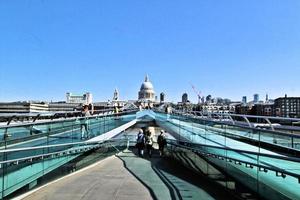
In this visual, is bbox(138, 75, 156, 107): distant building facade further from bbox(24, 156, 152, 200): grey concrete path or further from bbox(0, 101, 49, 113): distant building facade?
bbox(24, 156, 152, 200): grey concrete path

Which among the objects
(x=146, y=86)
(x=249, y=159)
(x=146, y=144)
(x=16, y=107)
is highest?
(x=146, y=86)

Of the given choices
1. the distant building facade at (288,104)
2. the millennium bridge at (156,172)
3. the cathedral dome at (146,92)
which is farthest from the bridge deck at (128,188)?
the cathedral dome at (146,92)

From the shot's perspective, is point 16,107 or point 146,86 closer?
point 16,107

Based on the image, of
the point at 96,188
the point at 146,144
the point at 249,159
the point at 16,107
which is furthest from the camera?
the point at 16,107

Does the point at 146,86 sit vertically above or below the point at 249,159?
above

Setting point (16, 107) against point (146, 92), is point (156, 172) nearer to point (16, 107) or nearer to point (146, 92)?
point (16, 107)

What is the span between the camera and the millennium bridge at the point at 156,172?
272 inches

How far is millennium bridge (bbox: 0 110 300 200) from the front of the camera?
6914 mm

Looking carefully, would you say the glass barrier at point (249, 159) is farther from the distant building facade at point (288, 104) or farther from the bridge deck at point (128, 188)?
the distant building facade at point (288, 104)

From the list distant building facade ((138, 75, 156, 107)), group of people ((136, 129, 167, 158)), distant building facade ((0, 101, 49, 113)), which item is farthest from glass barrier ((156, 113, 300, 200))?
distant building facade ((138, 75, 156, 107))

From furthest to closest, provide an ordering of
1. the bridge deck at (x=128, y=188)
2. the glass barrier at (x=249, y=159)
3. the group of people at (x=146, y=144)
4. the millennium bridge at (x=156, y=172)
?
the group of people at (x=146, y=144), the bridge deck at (x=128, y=188), the millennium bridge at (x=156, y=172), the glass barrier at (x=249, y=159)

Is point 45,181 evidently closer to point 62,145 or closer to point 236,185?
point 62,145

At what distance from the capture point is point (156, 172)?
10578mm

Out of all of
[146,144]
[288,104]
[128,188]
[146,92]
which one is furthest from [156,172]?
[146,92]
